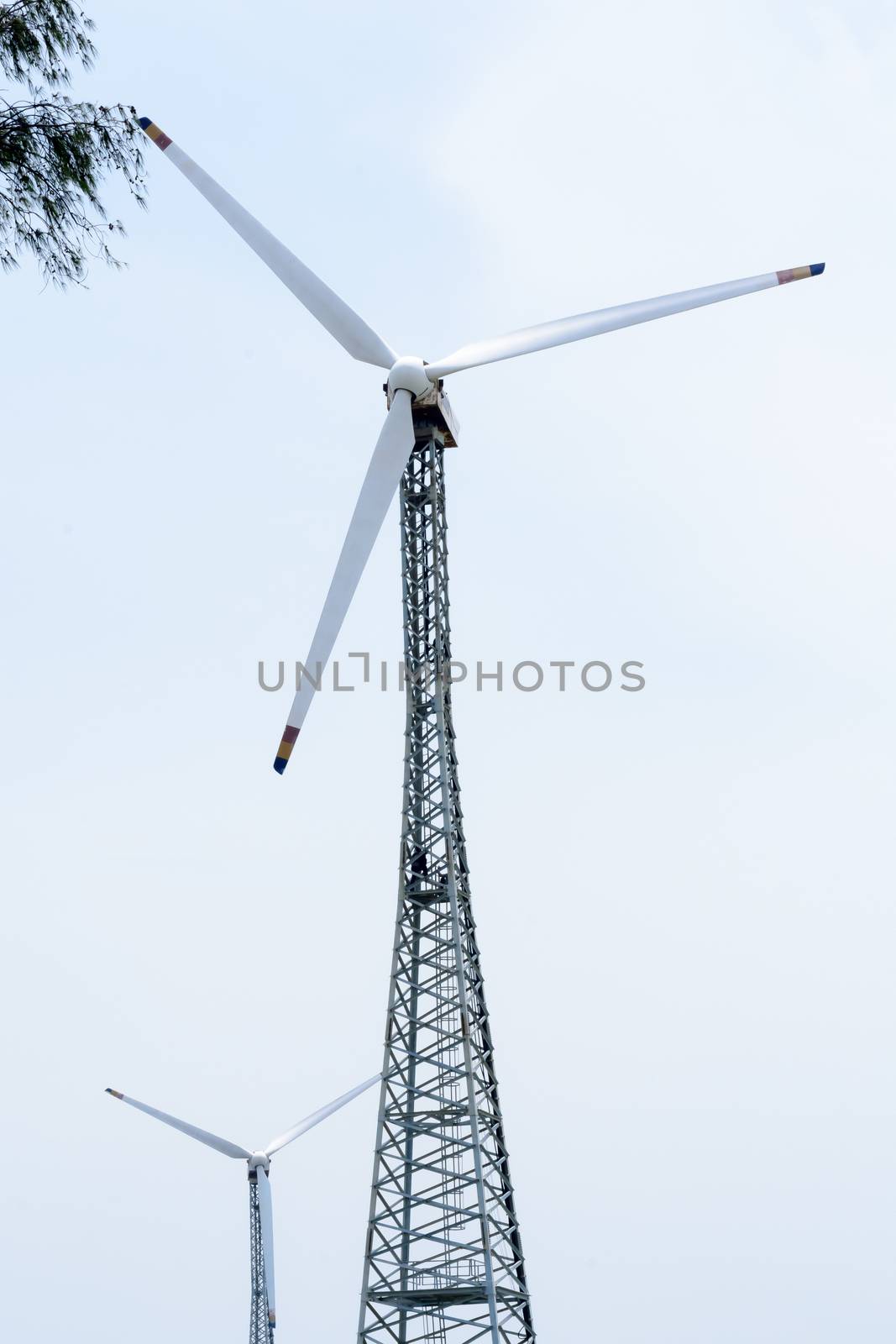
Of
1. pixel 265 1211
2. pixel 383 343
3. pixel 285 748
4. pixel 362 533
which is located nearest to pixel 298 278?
pixel 383 343

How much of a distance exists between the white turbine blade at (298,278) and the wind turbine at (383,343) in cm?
2

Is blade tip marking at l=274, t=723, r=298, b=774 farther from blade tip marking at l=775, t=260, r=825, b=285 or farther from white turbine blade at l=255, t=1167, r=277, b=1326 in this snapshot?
white turbine blade at l=255, t=1167, r=277, b=1326

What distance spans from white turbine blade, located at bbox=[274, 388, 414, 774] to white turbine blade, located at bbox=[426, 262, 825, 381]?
2010mm

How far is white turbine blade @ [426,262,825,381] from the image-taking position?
4022cm

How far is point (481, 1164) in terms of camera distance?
4259 cm

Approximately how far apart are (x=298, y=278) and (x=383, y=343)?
9.73 ft

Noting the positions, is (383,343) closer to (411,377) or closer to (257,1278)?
(411,377)

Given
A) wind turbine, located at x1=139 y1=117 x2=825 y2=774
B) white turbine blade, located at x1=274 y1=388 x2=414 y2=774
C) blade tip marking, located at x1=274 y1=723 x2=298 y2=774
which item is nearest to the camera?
blade tip marking, located at x1=274 y1=723 x2=298 y2=774

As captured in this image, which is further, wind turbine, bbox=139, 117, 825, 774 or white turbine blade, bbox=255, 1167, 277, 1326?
white turbine blade, bbox=255, 1167, 277, 1326

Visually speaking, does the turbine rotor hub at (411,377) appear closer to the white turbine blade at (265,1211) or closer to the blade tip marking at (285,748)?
the blade tip marking at (285,748)

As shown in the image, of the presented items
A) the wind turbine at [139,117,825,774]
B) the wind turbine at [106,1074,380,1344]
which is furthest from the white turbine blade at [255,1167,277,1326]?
the wind turbine at [139,117,825,774]

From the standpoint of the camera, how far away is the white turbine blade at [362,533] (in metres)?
33.8

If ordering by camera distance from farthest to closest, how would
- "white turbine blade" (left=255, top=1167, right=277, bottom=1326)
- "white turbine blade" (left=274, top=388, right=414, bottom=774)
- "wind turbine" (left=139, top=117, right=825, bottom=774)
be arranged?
1. "white turbine blade" (left=255, top=1167, right=277, bottom=1326)
2. "wind turbine" (left=139, top=117, right=825, bottom=774)
3. "white turbine blade" (left=274, top=388, right=414, bottom=774)

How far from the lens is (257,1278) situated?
65812 millimetres
